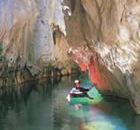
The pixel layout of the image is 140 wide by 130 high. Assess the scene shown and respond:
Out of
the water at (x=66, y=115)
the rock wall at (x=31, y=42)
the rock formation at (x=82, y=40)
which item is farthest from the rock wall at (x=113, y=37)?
the rock wall at (x=31, y=42)

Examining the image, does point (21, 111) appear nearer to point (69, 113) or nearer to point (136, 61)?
point (69, 113)

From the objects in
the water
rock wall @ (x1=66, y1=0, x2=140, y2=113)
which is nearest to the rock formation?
rock wall @ (x1=66, y1=0, x2=140, y2=113)

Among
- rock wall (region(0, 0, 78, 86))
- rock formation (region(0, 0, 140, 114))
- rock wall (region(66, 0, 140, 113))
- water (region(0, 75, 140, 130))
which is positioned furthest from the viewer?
rock wall (region(0, 0, 78, 86))

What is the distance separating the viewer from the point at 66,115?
9047 mm

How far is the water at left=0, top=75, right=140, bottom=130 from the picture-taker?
7773 millimetres

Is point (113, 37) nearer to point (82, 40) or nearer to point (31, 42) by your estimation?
point (82, 40)

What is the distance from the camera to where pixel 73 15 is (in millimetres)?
11609

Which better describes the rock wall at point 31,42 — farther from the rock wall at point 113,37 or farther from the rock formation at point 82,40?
the rock wall at point 113,37

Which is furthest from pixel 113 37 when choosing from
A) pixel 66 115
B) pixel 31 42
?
pixel 31 42

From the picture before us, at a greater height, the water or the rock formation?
the rock formation

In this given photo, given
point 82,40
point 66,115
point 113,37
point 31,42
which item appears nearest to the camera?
point 113,37

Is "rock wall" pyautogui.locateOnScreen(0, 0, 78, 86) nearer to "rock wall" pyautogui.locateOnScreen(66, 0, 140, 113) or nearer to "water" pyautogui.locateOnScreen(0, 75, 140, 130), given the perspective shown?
"water" pyautogui.locateOnScreen(0, 75, 140, 130)

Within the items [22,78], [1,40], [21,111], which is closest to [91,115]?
[21,111]

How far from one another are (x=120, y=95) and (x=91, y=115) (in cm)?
281
